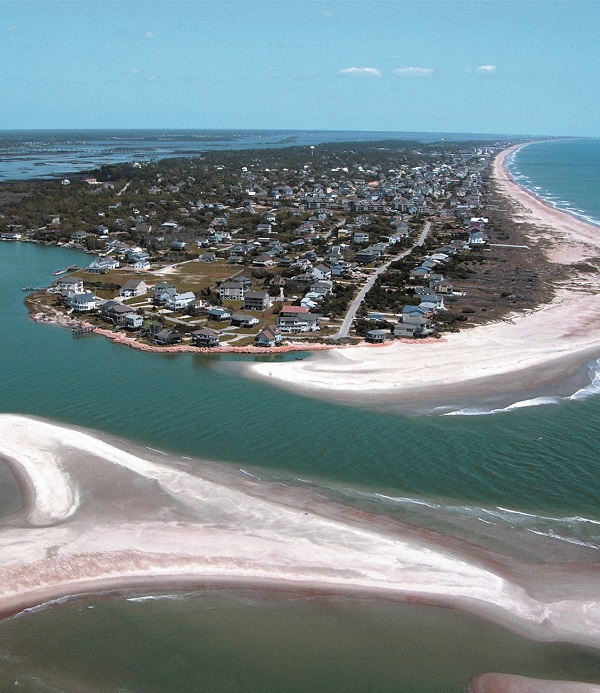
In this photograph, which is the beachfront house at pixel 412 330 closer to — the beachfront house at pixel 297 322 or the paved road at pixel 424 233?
the beachfront house at pixel 297 322

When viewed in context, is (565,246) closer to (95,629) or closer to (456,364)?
(456,364)

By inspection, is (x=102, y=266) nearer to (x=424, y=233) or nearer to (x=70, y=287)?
(x=70, y=287)

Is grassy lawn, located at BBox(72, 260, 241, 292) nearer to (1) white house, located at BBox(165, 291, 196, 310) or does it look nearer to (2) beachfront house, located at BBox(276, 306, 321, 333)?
(1) white house, located at BBox(165, 291, 196, 310)

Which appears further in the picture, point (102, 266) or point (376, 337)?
point (102, 266)

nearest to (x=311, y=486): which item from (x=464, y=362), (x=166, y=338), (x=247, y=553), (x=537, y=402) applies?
(x=247, y=553)

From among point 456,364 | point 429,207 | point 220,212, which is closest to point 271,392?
point 456,364
